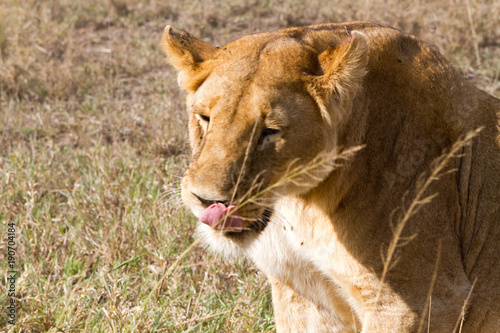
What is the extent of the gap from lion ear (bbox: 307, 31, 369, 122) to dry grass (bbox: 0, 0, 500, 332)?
922 mm

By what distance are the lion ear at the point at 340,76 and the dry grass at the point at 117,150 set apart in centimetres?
92

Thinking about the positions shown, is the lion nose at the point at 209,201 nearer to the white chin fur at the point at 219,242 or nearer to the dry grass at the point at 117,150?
the white chin fur at the point at 219,242

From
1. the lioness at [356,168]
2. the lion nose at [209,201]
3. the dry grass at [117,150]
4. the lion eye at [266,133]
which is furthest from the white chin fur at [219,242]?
the lion eye at [266,133]

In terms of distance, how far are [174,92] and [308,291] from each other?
3106mm

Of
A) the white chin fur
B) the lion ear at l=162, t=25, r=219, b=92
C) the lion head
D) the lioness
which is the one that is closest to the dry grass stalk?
the lioness

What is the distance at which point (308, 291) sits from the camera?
3.20 m

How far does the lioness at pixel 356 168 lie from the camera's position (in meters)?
2.57

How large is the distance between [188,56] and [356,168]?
824 millimetres

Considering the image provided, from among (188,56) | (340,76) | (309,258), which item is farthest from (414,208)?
(188,56)

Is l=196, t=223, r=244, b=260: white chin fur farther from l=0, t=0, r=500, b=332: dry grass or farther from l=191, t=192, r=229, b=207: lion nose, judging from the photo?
l=0, t=0, r=500, b=332: dry grass

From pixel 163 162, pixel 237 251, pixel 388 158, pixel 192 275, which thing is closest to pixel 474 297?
pixel 388 158

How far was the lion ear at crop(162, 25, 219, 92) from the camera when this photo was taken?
287 centimetres

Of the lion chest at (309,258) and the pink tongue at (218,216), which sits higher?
the pink tongue at (218,216)

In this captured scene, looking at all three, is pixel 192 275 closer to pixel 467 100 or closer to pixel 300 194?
pixel 300 194
